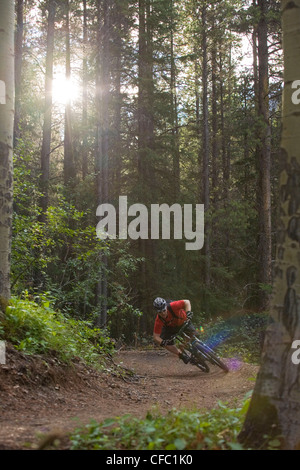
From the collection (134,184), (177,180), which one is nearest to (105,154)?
(134,184)

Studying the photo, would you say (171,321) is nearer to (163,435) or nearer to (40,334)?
(40,334)

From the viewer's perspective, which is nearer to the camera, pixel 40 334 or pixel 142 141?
pixel 40 334

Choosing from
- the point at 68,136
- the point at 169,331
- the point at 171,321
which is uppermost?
the point at 68,136

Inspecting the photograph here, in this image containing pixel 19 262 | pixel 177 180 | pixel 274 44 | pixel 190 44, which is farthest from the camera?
pixel 190 44

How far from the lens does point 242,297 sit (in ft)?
75.7

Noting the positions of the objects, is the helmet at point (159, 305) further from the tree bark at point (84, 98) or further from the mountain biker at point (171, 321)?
the tree bark at point (84, 98)

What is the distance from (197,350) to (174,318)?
0.90 metres

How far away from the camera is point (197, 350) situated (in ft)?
33.4

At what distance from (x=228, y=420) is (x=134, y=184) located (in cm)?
1759

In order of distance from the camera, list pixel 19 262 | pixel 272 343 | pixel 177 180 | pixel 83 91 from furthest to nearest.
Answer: pixel 83 91 → pixel 177 180 → pixel 19 262 → pixel 272 343

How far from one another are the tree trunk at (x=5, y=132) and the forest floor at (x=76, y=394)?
130cm

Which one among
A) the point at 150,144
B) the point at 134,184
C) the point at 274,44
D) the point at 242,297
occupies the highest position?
the point at 274,44

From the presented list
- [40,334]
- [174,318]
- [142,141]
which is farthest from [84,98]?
[40,334]

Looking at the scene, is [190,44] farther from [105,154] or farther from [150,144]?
[105,154]
